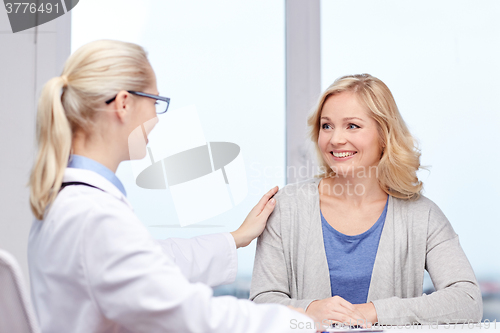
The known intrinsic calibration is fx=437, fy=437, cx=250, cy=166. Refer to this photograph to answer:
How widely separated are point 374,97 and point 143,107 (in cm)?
90

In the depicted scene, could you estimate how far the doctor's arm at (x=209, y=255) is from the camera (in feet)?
4.22

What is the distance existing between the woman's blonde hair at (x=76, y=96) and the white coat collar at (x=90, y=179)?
0.02 metres

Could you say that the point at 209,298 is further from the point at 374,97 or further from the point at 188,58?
the point at 188,58

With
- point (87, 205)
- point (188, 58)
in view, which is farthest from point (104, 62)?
point (188, 58)

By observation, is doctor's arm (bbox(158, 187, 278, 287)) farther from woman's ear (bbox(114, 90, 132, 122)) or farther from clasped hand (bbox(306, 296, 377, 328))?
woman's ear (bbox(114, 90, 132, 122))

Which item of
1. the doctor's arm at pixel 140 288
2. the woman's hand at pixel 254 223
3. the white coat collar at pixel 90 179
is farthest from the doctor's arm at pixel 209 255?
the doctor's arm at pixel 140 288

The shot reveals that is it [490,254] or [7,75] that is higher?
A: [7,75]

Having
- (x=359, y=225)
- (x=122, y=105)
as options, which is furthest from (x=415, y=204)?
(x=122, y=105)

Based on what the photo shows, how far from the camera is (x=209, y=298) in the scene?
77 cm

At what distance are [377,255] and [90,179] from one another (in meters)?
1.01

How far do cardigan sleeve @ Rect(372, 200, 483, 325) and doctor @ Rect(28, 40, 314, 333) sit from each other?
0.51 meters

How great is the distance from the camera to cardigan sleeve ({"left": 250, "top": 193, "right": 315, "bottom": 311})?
145cm

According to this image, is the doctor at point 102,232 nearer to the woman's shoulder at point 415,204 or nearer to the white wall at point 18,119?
the woman's shoulder at point 415,204

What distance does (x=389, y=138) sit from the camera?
5.25ft
